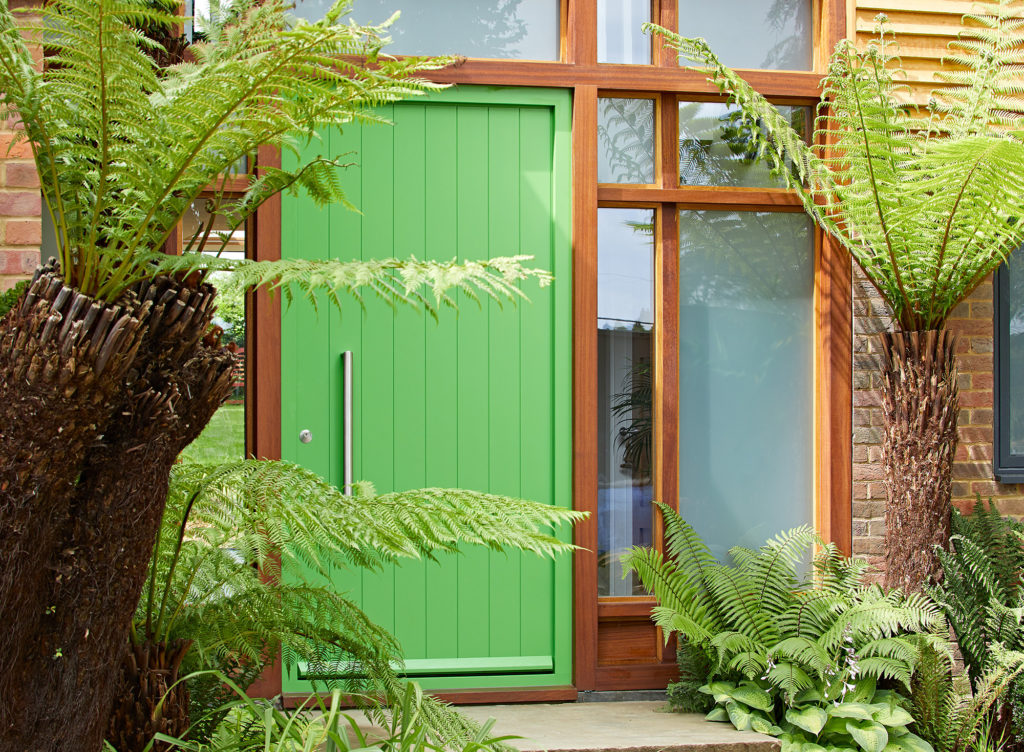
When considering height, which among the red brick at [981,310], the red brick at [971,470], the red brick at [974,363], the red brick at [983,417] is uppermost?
the red brick at [981,310]

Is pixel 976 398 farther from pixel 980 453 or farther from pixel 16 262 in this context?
pixel 16 262

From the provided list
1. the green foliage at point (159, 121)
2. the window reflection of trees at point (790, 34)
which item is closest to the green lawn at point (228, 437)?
the green foliage at point (159, 121)

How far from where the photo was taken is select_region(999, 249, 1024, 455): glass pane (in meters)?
3.93

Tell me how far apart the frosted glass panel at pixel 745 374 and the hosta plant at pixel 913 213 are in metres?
0.30

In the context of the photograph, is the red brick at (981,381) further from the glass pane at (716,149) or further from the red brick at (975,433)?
the glass pane at (716,149)

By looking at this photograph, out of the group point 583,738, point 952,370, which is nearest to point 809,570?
point 952,370

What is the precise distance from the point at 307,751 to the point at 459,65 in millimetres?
2671

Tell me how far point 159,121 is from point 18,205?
5.91ft

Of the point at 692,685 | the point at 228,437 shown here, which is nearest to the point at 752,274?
the point at 692,685

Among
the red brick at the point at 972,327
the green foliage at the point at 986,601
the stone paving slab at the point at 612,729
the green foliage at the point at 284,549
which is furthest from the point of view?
the red brick at the point at 972,327

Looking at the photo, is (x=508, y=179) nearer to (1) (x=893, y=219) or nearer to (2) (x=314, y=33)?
(1) (x=893, y=219)

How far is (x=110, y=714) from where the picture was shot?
196cm

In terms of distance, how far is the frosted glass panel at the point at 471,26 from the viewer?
3.64m

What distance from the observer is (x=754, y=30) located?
3.88 metres
